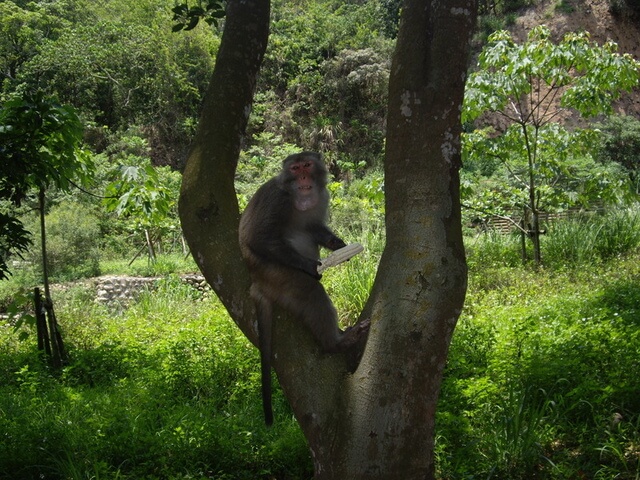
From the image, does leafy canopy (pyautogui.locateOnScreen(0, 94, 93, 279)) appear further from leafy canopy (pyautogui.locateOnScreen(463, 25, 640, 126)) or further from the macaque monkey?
leafy canopy (pyautogui.locateOnScreen(463, 25, 640, 126))

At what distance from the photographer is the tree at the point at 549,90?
7.48 metres

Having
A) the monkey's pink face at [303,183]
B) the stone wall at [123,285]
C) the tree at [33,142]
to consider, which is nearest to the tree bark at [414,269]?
the monkey's pink face at [303,183]

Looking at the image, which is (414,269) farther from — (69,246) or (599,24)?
(599,24)

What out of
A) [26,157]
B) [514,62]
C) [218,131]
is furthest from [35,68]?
[218,131]

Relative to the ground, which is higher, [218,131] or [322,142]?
[322,142]

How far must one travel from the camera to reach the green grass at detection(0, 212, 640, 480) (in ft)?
10.6

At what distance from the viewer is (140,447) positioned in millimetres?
3404

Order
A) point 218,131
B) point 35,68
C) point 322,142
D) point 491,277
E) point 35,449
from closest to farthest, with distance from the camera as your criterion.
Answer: point 218,131 < point 35,449 < point 491,277 < point 35,68 < point 322,142

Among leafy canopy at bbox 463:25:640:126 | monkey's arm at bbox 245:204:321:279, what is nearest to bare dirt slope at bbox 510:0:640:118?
leafy canopy at bbox 463:25:640:126

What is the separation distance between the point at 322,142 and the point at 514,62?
16.0 metres

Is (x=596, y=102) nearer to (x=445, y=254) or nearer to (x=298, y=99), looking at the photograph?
(x=445, y=254)

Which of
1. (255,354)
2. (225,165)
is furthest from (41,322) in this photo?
(225,165)

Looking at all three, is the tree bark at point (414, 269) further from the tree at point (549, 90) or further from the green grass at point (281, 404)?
the tree at point (549, 90)

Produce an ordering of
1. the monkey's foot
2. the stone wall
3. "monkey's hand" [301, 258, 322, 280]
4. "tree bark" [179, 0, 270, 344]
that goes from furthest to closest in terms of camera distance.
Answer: the stone wall, "monkey's hand" [301, 258, 322, 280], "tree bark" [179, 0, 270, 344], the monkey's foot
